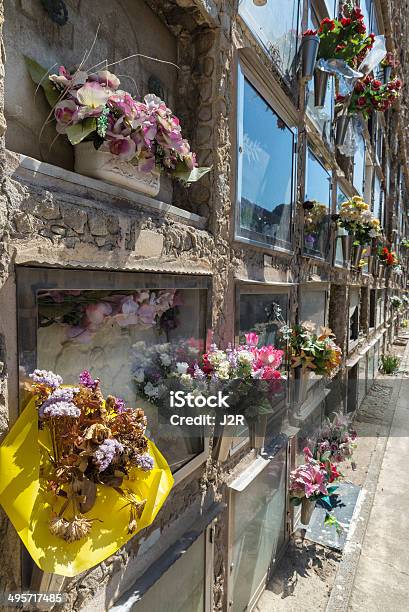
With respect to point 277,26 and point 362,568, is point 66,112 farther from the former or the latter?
point 362,568

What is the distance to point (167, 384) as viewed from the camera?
250 cm

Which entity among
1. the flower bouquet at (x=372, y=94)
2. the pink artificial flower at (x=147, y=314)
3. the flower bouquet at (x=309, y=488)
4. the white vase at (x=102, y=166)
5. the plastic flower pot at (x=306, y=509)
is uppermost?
the flower bouquet at (x=372, y=94)

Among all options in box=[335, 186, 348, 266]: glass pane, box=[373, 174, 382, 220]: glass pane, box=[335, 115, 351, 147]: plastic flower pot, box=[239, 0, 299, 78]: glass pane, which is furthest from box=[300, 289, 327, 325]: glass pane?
box=[373, 174, 382, 220]: glass pane

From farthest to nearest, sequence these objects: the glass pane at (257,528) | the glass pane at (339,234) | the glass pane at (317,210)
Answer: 1. the glass pane at (339,234)
2. the glass pane at (317,210)
3. the glass pane at (257,528)

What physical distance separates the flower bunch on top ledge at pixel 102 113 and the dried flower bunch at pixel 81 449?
1.05 meters

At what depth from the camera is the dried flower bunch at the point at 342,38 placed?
4.57 m

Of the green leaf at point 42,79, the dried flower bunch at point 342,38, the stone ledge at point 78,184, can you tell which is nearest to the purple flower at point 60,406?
the stone ledge at point 78,184

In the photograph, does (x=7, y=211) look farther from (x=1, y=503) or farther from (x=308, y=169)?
(x=308, y=169)

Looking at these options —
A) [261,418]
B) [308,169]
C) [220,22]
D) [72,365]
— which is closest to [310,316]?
[308,169]

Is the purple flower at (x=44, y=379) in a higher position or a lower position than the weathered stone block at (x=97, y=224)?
lower

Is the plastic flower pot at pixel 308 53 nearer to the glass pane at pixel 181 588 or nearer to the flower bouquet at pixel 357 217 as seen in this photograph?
the flower bouquet at pixel 357 217

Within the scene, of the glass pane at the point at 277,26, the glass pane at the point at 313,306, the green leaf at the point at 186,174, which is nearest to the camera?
the green leaf at the point at 186,174

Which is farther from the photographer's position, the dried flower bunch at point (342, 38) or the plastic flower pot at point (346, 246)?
the plastic flower pot at point (346, 246)

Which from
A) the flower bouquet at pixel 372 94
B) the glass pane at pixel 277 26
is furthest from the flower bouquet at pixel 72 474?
the flower bouquet at pixel 372 94
